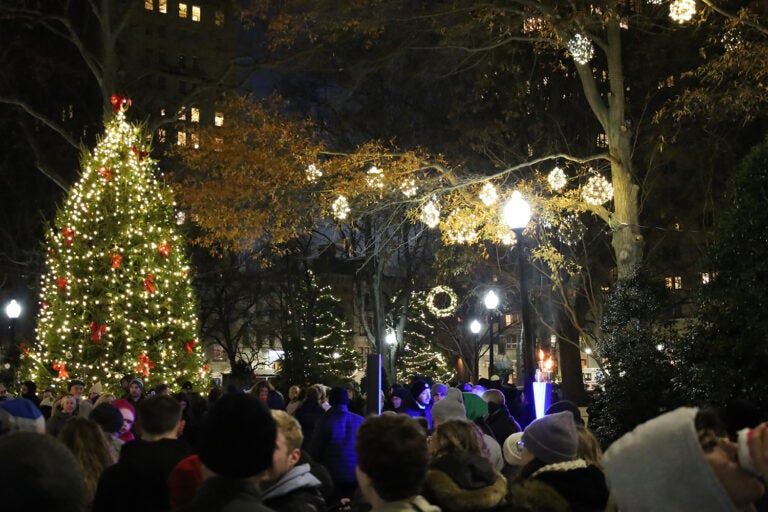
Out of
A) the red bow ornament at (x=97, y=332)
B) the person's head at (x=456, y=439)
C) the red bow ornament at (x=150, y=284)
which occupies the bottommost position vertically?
the person's head at (x=456, y=439)

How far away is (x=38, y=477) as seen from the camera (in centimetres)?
257

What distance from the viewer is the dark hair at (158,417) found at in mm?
6078

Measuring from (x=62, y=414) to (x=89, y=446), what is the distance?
550 cm

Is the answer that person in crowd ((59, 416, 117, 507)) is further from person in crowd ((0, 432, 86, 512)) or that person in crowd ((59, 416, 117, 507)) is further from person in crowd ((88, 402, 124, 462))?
person in crowd ((0, 432, 86, 512))

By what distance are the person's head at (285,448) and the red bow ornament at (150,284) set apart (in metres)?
17.6

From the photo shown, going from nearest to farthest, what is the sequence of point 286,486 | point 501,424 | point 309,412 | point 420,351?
point 286,486
point 501,424
point 309,412
point 420,351

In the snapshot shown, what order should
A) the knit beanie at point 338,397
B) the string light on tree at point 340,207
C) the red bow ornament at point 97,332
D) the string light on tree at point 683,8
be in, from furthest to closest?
the red bow ornament at point 97,332
the string light on tree at point 340,207
the string light on tree at point 683,8
the knit beanie at point 338,397

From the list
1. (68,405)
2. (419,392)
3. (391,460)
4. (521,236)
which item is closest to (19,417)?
(391,460)

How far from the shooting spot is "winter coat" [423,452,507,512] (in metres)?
5.00

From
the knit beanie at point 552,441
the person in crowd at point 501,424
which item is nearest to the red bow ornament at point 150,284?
the person in crowd at point 501,424

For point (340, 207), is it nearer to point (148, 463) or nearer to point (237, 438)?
point (148, 463)

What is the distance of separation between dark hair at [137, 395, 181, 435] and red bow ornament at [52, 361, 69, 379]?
1669cm

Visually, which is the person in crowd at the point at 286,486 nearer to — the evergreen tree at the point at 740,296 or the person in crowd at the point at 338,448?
the person in crowd at the point at 338,448

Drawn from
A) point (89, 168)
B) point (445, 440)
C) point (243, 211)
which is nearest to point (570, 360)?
point (243, 211)
